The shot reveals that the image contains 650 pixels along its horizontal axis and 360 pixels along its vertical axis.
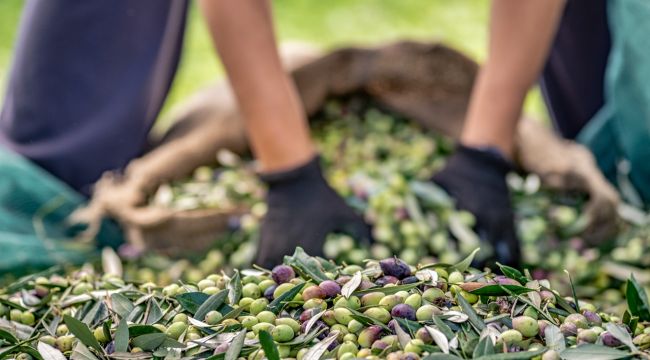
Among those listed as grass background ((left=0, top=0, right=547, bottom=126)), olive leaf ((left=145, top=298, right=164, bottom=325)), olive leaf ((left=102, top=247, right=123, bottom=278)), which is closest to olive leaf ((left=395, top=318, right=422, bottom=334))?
olive leaf ((left=145, top=298, right=164, bottom=325))

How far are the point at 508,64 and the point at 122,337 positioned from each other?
4.23 ft

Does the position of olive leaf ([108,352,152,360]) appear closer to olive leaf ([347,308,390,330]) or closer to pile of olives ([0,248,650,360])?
pile of olives ([0,248,650,360])

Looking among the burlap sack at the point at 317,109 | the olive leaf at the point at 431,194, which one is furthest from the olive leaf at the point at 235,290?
the burlap sack at the point at 317,109

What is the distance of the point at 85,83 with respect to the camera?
106 inches

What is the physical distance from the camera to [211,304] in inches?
48.1

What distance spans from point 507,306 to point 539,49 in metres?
1.13

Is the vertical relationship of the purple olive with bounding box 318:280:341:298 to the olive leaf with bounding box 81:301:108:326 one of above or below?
above

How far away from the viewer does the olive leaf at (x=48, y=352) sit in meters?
1.17

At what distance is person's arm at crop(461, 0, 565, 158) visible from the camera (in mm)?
2148

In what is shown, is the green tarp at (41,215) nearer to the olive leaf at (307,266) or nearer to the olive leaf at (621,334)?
the olive leaf at (307,266)

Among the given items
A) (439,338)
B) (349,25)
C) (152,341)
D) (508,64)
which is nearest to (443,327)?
(439,338)

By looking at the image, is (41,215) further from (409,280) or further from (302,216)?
(409,280)

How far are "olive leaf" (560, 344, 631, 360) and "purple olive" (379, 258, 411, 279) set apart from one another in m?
0.26

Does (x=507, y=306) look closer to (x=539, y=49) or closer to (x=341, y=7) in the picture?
(x=539, y=49)
